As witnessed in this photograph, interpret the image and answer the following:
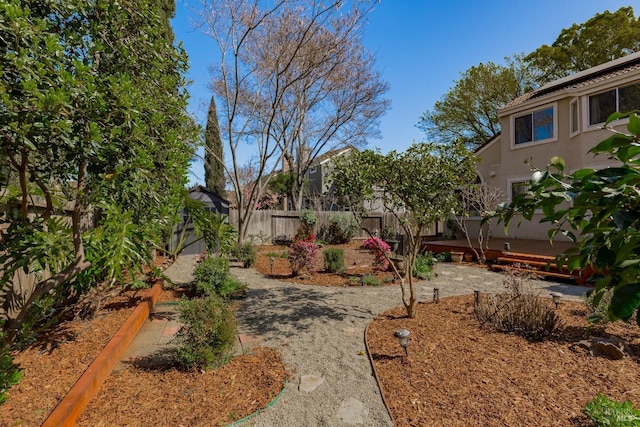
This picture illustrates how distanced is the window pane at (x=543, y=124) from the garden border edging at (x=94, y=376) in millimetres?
13859

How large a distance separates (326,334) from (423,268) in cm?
461

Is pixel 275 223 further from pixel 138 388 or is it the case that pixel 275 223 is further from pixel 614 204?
pixel 614 204

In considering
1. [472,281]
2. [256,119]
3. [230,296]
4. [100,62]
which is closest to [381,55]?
[256,119]

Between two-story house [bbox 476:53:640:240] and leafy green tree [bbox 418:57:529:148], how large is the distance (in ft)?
20.3

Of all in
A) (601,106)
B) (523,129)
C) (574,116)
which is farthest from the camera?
(523,129)

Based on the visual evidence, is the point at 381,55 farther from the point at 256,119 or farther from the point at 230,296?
the point at 230,296

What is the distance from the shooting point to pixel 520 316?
4293 millimetres

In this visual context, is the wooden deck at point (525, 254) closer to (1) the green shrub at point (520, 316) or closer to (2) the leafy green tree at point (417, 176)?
(1) the green shrub at point (520, 316)

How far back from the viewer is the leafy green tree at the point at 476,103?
2091cm

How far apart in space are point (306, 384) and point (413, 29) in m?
9.30

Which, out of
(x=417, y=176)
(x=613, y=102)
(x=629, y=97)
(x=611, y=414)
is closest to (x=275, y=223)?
(x=417, y=176)

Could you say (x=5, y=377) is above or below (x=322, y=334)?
above

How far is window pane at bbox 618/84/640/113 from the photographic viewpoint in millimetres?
9836

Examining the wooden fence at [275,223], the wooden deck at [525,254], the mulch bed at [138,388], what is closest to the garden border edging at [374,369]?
the mulch bed at [138,388]
